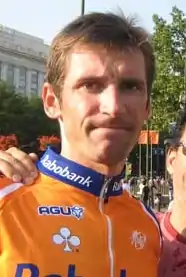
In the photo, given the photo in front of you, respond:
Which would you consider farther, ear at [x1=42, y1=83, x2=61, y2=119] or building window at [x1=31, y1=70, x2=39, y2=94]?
building window at [x1=31, y1=70, x2=39, y2=94]

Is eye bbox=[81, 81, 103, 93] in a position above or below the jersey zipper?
above

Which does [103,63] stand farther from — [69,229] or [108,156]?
[69,229]

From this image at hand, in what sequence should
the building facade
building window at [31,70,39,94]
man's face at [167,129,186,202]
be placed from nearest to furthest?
man's face at [167,129,186,202] < the building facade < building window at [31,70,39,94]

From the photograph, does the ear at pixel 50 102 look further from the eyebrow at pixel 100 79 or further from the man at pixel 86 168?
the eyebrow at pixel 100 79

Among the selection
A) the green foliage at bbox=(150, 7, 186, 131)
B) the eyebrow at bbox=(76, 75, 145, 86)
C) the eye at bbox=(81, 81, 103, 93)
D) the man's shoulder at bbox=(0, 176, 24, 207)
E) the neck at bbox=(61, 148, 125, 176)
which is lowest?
the green foliage at bbox=(150, 7, 186, 131)

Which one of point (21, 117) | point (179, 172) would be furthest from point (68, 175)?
point (21, 117)

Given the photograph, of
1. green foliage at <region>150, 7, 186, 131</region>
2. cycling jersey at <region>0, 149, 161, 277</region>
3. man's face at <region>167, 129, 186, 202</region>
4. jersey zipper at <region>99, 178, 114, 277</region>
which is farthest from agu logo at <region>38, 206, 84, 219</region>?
green foliage at <region>150, 7, 186, 131</region>

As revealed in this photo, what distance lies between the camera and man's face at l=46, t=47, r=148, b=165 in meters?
2.48

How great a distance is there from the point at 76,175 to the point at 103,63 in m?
0.47

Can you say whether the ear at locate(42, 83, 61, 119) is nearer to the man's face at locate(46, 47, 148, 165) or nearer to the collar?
the man's face at locate(46, 47, 148, 165)

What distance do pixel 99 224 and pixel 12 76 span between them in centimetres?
9771

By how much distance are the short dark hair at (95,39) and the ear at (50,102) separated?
0.03 m

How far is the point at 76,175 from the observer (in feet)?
8.56

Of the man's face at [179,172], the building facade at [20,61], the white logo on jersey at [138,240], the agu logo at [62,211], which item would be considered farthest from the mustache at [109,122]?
the building facade at [20,61]
